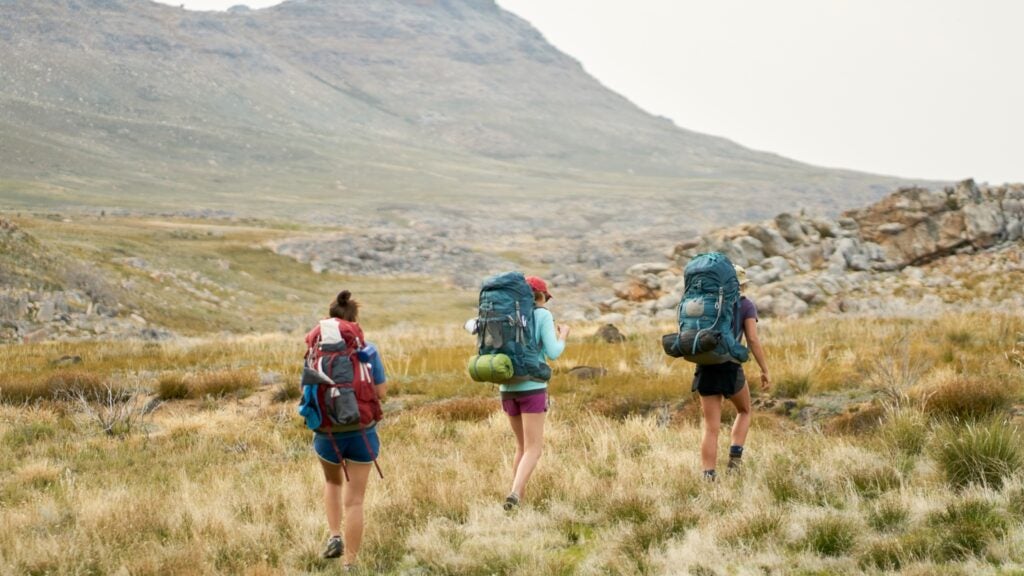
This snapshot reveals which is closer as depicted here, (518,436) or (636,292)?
(518,436)

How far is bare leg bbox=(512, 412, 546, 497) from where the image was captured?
7.42 meters

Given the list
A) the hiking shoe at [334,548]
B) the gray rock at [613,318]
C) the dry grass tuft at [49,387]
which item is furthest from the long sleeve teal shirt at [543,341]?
the gray rock at [613,318]

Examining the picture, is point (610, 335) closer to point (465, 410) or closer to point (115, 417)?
point (465, 410)

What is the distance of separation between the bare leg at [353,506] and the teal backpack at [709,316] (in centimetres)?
264

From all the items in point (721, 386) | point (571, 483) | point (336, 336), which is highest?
point (336, 336)

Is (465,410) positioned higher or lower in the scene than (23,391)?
higher

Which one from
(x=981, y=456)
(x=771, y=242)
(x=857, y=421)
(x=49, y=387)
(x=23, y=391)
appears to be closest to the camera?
(x=981, y=456)

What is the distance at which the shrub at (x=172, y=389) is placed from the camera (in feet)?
Result: 48.2

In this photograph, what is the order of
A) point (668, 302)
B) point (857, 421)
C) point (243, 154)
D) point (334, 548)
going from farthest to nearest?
point (243, 154)
point (668, 302)
point (857, 421)
point (334, 548)

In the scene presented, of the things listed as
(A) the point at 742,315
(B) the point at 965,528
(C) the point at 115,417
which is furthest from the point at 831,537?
(C) the point at 115,417

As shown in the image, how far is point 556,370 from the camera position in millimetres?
15703

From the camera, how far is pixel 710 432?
7762 mm

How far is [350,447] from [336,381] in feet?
1.82

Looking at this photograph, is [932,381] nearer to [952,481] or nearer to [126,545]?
[952,481]
